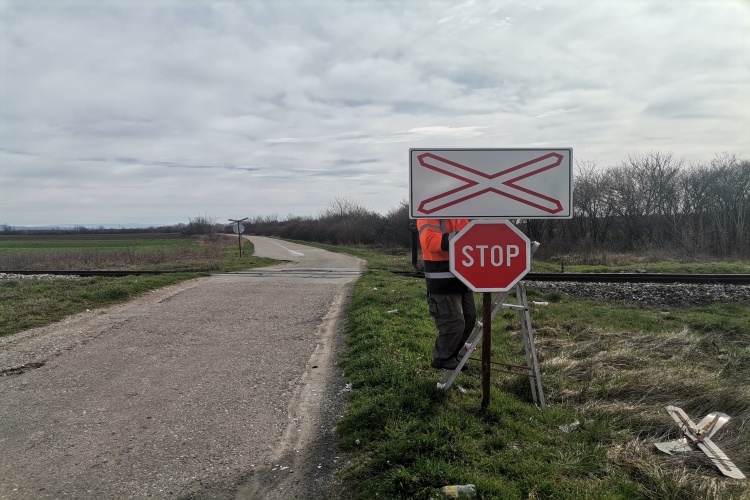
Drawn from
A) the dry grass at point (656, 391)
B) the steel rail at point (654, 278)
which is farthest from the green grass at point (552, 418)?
the steel rail at point (654, 278)

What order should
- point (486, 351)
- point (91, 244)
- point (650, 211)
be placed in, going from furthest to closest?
point (91, 244), point (650, 211), point (486, 351)

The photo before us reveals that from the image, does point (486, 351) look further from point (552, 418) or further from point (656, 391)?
point (656, 391)

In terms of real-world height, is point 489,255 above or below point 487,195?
below

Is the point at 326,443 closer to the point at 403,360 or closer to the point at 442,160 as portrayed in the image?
the point at 403,360

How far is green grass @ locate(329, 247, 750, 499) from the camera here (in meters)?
3.01

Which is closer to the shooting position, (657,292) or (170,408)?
(170,408)

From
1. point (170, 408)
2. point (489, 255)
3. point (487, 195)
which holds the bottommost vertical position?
point (170, 408)

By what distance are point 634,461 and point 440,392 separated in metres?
1.66

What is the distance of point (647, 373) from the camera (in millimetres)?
4965

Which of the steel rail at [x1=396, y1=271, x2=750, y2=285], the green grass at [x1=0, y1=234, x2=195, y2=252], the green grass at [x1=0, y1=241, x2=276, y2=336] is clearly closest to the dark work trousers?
the green grass at [x1=0, y1=241, x2=276, y2=336]

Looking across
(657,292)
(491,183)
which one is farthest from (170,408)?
(657,292)

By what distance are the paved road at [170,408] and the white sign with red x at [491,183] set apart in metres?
2.13

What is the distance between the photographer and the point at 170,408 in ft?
15.3

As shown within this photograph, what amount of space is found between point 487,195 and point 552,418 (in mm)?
1902
